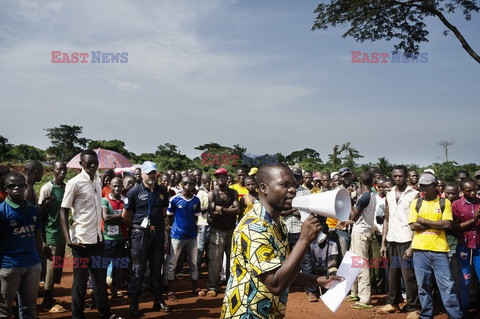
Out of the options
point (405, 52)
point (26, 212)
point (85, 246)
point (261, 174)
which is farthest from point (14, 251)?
point (405, 52)

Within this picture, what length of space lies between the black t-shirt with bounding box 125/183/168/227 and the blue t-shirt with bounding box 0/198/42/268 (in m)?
1.66

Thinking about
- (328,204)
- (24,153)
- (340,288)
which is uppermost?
(24,153)

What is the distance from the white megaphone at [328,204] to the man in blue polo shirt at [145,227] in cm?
384

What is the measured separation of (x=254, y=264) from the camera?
2.08 meters

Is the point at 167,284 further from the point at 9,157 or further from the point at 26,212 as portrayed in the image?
the point at 9,157

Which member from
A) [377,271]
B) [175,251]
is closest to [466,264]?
[377,271]

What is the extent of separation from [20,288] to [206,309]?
2928mm

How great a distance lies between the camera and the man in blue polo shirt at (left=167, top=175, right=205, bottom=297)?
6.61 meters

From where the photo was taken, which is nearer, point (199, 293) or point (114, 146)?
point (199, 293)

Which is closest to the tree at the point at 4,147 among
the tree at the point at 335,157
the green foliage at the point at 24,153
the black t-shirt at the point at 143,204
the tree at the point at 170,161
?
the green foliage at the point at 24,153

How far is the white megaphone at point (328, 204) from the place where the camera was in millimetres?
2059

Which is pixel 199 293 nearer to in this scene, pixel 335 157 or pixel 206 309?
pixel 206 309

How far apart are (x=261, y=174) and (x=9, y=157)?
64.2 meters

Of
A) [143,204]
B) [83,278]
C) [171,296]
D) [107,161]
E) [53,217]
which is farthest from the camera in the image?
[107,161]
